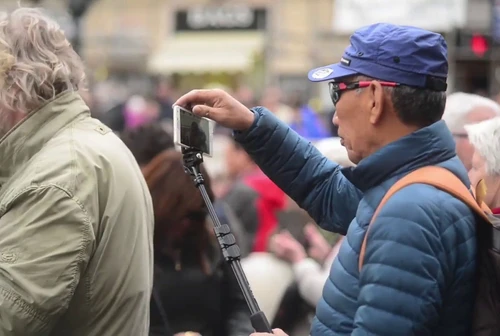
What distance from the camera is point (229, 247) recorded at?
105 inches

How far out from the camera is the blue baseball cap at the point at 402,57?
8.08ft

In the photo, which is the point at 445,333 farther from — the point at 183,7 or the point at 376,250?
the point at 183,7

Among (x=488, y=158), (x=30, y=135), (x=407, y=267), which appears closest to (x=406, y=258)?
(x=407, y=267)

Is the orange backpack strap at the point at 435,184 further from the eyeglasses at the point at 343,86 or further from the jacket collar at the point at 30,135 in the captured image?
the jacket collar at the point at 30,135

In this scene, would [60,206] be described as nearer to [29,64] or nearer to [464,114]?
[29,64]

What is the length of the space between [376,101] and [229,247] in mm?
575

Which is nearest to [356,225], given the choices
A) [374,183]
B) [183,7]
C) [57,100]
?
[374,183]

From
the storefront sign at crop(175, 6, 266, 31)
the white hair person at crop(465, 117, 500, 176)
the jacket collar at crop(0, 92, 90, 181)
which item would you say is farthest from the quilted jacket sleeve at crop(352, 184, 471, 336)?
the storefront sign at crop(175, 6, 266, 31)

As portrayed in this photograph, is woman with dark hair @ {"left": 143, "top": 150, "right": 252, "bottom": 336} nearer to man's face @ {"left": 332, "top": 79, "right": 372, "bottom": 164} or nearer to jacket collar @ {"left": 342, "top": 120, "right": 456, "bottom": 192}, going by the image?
man's face @ {"left": 332, "top": 79, "right": 372, "bottom": 164}

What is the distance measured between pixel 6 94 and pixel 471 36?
10514 millimetres

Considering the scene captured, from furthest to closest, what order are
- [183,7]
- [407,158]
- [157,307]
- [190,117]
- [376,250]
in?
1. [183,7]
2. [157,307]
3. [190,117]
4. [407,158]
5. [376,250]

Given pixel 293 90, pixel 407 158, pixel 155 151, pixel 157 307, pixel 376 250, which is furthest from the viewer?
pixel 293 90

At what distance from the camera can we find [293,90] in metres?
21.8

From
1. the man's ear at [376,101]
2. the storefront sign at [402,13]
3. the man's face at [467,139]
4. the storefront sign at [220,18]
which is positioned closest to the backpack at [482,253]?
the man's ear at [376,101]
